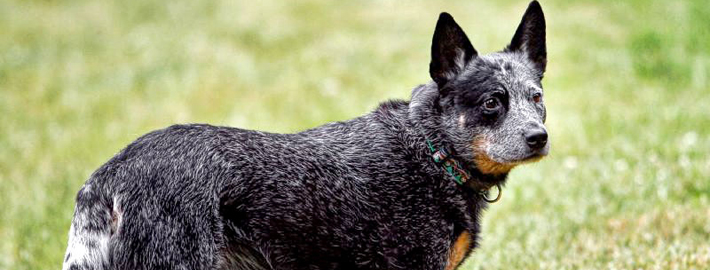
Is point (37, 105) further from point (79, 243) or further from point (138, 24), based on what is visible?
point (79, 243)

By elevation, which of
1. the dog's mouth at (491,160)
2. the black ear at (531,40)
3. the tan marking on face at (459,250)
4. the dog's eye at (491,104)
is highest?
the black ear at (531,40)

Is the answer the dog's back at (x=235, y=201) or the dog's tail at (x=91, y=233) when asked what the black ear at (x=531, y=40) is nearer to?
the dog's back at (x=235, y=201)

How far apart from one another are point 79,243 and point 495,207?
5346 millimetres

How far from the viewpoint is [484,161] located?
17.3ft

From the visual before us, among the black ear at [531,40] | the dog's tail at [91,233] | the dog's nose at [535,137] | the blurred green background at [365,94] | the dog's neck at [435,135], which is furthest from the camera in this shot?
the blurred green background at [365,94]

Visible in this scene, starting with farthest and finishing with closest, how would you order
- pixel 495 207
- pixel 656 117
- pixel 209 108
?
pixel 209 108 → pixel 656 117 → pixel 495 207

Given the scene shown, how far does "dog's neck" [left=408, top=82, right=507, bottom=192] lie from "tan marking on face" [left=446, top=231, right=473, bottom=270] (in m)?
0.33

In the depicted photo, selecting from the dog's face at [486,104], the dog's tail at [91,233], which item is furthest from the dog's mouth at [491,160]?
the dog's tail at [91,233]

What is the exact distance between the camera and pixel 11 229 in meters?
8.26

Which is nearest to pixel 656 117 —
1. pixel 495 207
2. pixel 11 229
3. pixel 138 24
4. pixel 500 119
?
pixel 495 207

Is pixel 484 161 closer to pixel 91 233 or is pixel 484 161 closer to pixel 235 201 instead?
pixel 235 201

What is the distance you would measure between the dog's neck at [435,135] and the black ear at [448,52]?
5.8 inches

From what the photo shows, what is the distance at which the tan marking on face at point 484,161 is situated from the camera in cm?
522

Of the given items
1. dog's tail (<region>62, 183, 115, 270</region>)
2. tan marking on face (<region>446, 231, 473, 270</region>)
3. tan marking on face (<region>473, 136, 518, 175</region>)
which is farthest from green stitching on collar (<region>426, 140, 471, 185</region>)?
dog's tail (<region>62, 183, 115, 270</region>)
